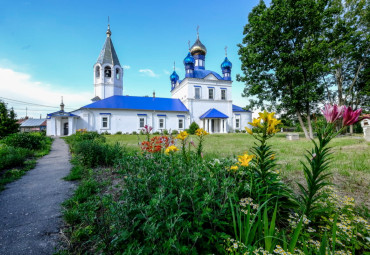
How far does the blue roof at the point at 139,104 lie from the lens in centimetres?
2247

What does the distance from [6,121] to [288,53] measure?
22.4 meters

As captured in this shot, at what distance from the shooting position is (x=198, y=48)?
28578mm

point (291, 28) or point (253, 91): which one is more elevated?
point (291, 28)

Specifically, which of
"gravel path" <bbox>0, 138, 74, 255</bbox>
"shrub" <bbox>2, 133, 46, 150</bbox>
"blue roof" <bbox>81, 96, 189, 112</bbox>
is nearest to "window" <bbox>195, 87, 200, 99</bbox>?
"blue roof" <bbox>81, 96, 189, 112</bbox>

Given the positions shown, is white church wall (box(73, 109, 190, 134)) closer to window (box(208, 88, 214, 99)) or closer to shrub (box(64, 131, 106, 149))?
window (box(208, 88, 214, 99))

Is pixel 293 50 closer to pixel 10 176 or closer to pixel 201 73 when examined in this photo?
pixel 201 73

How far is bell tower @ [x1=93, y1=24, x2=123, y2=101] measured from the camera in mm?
27562

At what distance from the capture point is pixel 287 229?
1.58 m

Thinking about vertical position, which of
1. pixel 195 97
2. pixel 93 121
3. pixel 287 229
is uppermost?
pixel 195 97

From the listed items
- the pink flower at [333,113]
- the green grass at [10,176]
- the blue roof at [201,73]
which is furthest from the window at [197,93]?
the pink flower at [333,113]

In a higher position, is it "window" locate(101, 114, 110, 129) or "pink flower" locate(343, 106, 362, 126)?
"window" locate(101, 114, 110, 129)

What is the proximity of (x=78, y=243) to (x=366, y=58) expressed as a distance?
1091 inches

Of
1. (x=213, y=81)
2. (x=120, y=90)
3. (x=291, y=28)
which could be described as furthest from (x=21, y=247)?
(x=120, y=90)

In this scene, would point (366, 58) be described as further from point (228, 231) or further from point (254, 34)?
point (228, 231)
